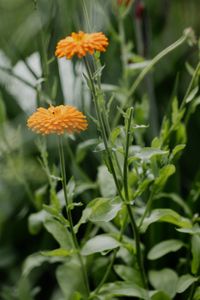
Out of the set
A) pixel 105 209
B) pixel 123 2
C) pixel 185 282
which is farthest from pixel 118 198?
pixel 123 2

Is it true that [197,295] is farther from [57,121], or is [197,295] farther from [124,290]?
[57,121]

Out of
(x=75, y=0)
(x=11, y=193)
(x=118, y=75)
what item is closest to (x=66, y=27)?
(x=75, y=0)

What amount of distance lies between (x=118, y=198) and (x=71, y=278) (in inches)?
7.9

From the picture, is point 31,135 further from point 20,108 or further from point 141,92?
point 141,92

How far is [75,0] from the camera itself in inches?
32.1

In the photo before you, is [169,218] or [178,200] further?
[178,200]

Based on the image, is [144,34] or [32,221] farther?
[144,34]

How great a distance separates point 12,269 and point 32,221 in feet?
0.70

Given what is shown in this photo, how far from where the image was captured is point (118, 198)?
1.68ft

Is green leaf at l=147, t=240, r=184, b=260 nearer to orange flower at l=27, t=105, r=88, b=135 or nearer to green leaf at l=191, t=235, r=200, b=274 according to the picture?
green leaf at l=191, t=235, r=200, b=274

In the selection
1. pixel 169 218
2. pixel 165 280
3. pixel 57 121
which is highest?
pixel 57 121

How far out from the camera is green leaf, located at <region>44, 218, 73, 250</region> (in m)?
0.58

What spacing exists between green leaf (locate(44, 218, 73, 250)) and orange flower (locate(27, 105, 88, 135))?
0.58 feet

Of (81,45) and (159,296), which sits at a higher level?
(81,45)
